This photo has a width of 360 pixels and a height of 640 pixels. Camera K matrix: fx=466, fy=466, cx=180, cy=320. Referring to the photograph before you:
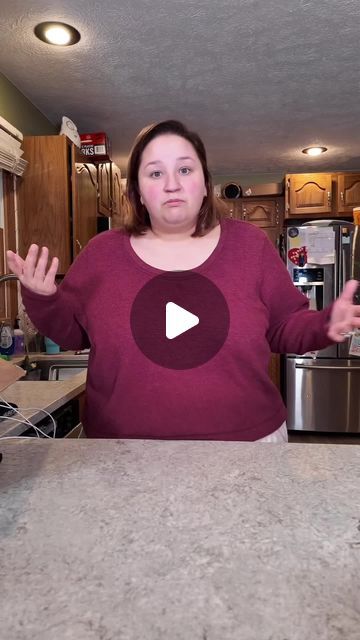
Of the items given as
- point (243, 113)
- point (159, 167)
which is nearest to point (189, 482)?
point (159, 167)

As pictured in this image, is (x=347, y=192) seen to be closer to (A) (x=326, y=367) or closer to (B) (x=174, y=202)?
(A) (x=326, y=367)

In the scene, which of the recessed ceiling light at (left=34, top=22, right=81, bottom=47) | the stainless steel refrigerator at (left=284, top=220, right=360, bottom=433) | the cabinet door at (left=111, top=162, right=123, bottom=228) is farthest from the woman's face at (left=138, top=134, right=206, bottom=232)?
the stainless steel refrigerator at (left=284, top=220, right=360, bottom=433)

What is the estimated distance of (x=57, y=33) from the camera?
2.04m

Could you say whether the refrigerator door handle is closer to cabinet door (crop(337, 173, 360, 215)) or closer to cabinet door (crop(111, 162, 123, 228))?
cabinet door (crop(337, 173, 360, 215))

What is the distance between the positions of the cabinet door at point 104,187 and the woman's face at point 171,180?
2.27 metres

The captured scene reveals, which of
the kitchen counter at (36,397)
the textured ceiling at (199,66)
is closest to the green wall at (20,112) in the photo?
the textured ceiling at (199,66)

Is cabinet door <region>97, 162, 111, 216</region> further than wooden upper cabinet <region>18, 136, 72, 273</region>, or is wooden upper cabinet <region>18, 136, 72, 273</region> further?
cabinet door <region>97, 162, 111, 216</region>

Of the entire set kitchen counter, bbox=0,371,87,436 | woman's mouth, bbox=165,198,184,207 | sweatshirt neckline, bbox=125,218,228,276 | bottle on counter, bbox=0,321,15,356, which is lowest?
kitchen counter, bbox=0,371,87,436

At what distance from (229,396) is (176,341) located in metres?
0.15

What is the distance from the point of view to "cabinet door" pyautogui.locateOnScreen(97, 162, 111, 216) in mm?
3174

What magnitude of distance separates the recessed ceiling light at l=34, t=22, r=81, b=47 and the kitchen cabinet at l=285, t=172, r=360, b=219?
8.10 ft

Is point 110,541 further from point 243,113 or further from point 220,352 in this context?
point 243,113

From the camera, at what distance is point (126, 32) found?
2.04 meters

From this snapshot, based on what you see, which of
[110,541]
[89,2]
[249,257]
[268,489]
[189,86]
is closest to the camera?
[110,541]
